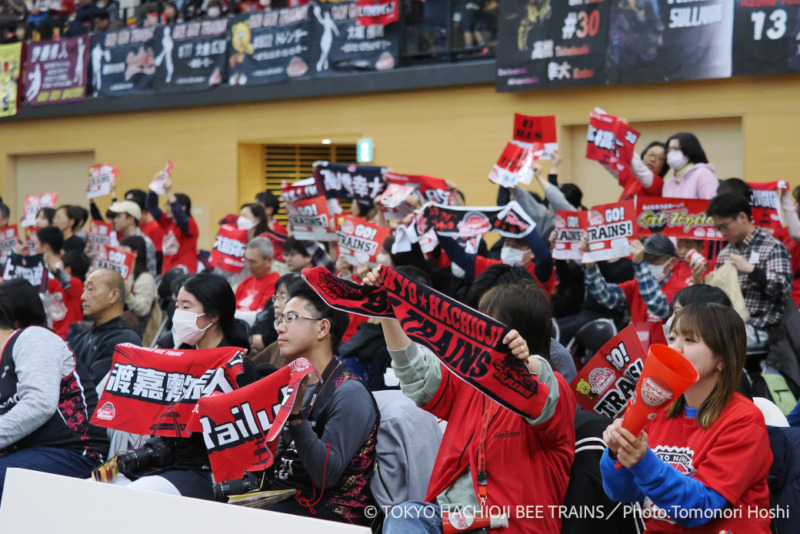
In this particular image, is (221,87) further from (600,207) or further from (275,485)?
(275,485)

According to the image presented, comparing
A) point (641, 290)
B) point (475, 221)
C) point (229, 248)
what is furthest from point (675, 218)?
point (229, 248)

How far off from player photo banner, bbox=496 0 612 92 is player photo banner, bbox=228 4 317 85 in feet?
10.3

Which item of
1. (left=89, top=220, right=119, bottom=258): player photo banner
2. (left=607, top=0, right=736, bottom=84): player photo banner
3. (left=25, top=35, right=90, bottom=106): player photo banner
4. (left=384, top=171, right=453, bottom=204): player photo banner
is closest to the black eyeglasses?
(left=384, top=171, right=453, bottom=204): player photo banner

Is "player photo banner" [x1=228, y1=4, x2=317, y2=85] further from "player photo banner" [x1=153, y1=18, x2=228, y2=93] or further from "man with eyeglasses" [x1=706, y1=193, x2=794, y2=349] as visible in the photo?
"man with eyeglasses" [x1=706, y1=193, x2=794, y2=349]

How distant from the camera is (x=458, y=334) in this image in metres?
3.16

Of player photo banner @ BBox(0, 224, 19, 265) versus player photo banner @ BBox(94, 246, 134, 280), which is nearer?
player photo banner @ BBox(94, 246, 134, 280)

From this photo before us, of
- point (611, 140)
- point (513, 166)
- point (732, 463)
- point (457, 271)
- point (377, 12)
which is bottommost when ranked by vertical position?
point (732, 463)

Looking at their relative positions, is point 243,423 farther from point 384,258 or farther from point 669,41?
point 669,41

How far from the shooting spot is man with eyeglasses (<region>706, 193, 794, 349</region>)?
18.6 ft

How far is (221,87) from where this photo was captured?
15.1 metres

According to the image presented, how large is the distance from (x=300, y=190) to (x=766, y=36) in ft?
16.5

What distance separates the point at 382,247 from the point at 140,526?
4.47 metres

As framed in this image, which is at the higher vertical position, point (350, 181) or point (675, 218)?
point (350, 181)

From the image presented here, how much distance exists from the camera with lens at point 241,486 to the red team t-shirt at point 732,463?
1558mm
